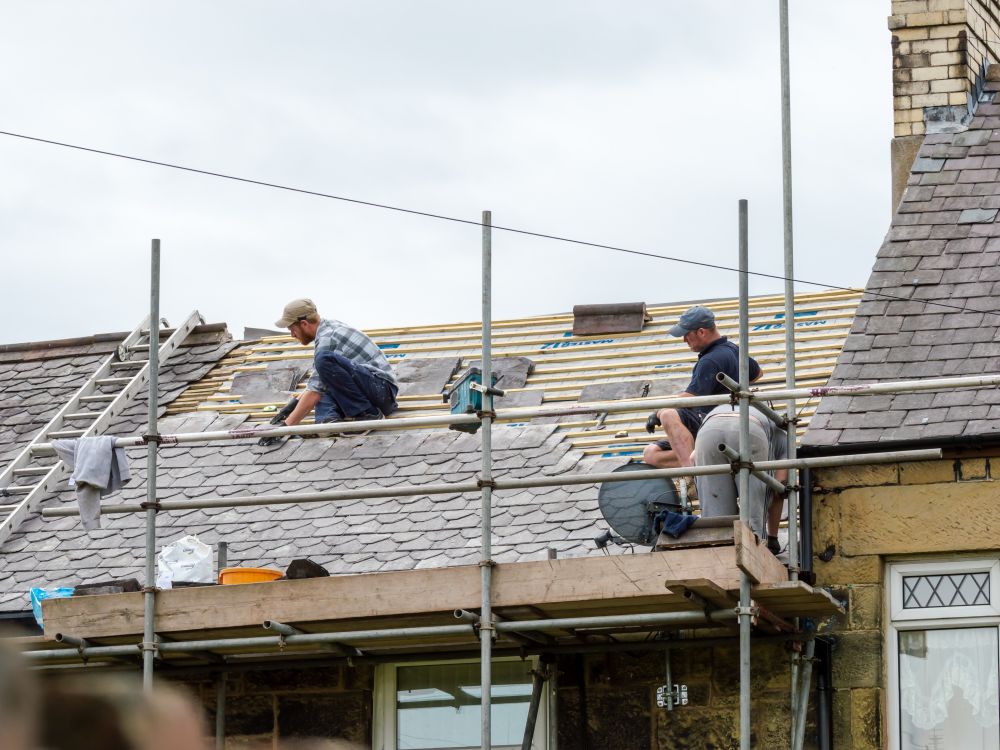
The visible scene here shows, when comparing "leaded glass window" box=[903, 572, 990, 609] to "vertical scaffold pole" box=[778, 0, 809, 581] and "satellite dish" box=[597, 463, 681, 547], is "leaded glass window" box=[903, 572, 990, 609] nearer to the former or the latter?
"vertical scaffold pole" box=[778, 0, 809, 581]

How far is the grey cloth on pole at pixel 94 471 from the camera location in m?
9.41

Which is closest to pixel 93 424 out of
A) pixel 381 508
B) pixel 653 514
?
pixel 381 508

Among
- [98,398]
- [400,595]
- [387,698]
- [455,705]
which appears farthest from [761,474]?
[98,398]

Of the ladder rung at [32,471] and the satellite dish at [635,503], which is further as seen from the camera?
the ladder rung at [32,471]

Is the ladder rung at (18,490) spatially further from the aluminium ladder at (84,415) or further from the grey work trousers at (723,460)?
the grey work trousers at (723,460)

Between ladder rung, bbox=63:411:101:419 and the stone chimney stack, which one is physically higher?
the stone chimney stack

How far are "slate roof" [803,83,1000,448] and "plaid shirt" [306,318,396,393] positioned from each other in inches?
143

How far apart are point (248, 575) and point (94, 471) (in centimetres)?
112

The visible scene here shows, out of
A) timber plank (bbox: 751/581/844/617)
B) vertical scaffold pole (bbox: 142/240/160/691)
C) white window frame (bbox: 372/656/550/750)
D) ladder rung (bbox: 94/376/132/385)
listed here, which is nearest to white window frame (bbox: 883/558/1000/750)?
timber plank (bbox: 751/581/844/617)

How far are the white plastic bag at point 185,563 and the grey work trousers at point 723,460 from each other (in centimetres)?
300

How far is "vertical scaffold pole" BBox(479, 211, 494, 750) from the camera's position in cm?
825

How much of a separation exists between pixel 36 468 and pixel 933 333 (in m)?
6.53

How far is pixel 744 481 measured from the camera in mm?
8141

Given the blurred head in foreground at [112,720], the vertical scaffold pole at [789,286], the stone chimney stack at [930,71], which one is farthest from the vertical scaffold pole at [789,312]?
the blurred head in foreground at [112,720]
